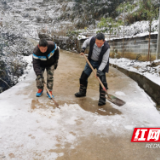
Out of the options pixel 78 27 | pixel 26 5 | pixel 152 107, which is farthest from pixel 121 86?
pixel 26 5

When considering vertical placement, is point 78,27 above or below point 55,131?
above

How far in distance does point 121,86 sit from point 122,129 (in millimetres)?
2254

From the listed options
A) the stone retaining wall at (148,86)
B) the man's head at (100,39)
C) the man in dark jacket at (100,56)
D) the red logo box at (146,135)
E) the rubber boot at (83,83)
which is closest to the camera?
the red logo box at (146,135)

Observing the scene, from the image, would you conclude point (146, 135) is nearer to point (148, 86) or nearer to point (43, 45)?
point (148, 86)

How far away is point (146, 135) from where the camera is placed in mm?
2246

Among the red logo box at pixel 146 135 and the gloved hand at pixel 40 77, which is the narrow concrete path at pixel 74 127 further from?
the gloved hand at pixel 40 77

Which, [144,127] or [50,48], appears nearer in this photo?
[144,127]

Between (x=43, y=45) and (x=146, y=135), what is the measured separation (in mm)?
2252

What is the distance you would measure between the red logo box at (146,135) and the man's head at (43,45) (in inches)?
82.1

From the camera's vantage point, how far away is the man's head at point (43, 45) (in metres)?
2.95

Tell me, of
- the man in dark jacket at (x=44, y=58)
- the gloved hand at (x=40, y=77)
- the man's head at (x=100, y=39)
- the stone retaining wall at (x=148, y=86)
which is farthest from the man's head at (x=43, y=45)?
the stone retaining wall at (x=148, y=86)

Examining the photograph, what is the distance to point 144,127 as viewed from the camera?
242cm

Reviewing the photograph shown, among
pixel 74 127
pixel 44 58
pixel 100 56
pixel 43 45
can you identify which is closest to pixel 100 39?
pixel 100 56

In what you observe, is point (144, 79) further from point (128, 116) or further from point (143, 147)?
point (143, 147)
